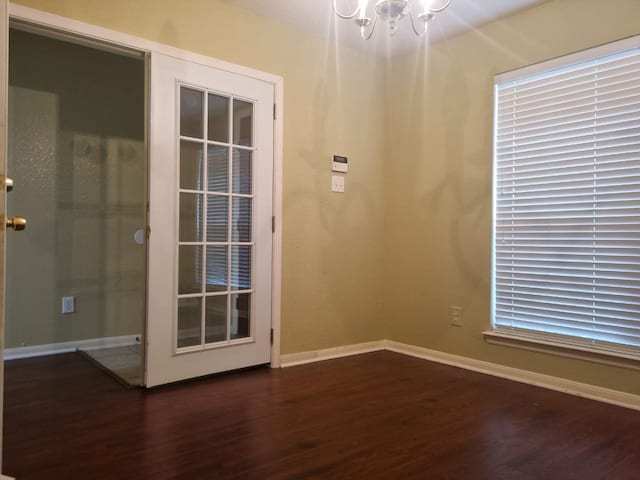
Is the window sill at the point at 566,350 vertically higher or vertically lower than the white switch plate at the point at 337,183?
lower

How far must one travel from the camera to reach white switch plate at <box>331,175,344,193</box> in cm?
361

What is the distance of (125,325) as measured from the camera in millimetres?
4027

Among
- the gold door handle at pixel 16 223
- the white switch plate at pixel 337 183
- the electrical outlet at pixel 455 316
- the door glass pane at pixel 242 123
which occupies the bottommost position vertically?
the electrical outlet at pixel 455 316

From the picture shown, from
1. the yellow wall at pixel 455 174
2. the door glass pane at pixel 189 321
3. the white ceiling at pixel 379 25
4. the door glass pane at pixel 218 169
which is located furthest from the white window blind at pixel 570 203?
the door glass pane at pixel 189 321

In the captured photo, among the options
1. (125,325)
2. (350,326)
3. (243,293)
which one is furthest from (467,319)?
(125,325)

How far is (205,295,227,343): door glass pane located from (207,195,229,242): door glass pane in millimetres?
390

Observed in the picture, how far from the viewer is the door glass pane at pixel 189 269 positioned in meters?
2.88

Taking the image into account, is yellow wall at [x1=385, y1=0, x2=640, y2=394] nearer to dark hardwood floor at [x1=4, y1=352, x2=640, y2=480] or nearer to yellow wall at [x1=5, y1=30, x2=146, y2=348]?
dark hardwood floor at [x1=4, y1=352, x2=640, y2=480]

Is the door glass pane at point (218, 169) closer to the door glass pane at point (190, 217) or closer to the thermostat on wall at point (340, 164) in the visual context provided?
the door glass pane at point (190, 217)

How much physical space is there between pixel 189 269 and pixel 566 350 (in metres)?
2.37

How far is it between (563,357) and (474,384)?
0.56 m

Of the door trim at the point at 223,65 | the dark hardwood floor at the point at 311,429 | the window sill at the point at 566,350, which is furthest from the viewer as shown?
the window sill at the point at 566,350

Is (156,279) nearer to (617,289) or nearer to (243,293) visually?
(243,293)

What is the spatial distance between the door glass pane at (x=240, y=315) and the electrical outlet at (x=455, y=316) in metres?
1.49
